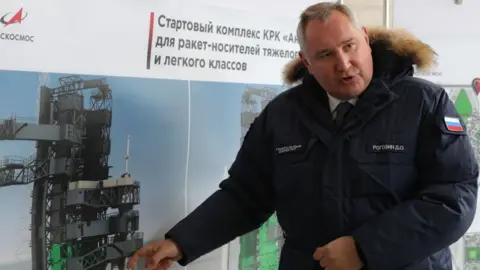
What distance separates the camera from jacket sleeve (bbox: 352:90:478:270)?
1145 mm

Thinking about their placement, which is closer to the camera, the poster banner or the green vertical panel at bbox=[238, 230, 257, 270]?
the poster banner

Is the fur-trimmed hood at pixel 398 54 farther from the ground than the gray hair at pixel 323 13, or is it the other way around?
the gray hair at pixel 323 13

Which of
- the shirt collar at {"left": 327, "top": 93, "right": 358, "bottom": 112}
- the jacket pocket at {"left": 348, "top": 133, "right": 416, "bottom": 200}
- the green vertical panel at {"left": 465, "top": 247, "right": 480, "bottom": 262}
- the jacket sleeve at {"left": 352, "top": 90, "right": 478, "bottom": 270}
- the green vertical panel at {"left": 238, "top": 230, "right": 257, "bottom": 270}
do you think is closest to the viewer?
the jacket sleeve at {"left": 352, "top": 90, "right": 478, "bottom": 270}

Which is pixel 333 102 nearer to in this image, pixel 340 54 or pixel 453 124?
pixel 340 54

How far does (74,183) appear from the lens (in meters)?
1.36

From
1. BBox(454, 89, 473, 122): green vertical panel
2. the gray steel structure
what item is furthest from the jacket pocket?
BBox(454, 89, 473, 122): green vertical panel

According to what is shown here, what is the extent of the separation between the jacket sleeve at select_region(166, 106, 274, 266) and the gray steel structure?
16 centimetres

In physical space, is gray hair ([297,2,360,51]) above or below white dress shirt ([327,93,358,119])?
→ above

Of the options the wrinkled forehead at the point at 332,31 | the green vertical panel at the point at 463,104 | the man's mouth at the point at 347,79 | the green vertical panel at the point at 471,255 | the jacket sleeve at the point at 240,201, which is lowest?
the green vertical panel at the point at 471,255

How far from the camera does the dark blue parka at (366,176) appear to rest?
116 centimetres

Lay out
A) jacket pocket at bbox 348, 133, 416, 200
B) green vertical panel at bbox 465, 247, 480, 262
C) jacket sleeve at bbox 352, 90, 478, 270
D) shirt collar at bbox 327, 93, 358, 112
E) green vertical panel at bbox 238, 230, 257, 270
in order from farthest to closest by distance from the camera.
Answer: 1. green vertical panel at bbox 465, 247, 480, 262
2. green vertical panel at bbox 238, 230, 257, 270
3. shirt collar at bbox 327, 93, 358, 112
4. jacket pocket at bbox 348, 133, 416, 200
5. jacket sleeve at bbox 352, 90, 478, 270

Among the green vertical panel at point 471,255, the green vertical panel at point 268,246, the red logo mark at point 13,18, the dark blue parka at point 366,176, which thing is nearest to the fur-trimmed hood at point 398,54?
the dark blue parka at point 366,176

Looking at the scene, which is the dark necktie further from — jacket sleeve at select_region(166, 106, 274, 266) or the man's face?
jacket sleeve at select_region(166, 106, 274, 266)

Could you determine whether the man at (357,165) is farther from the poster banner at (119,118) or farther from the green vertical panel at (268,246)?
the green vertical panel at (268,246)
